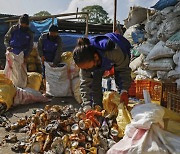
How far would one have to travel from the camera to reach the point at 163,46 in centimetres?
440

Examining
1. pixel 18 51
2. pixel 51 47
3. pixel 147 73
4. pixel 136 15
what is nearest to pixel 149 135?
pixel 147 73

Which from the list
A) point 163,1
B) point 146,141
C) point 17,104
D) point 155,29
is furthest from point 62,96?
point 146,141

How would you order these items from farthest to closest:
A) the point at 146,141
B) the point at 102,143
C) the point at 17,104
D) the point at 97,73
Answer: the point at 17,104
the point at 97,73
the point at 102,143
the point at 146,141

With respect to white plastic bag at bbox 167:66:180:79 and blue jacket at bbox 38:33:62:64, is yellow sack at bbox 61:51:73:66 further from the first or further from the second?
white plastic bag at bbox 167:66:180:79

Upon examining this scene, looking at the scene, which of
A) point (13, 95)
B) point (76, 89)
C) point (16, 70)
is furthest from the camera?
point (16, 70)

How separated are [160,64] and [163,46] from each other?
283 millimetres

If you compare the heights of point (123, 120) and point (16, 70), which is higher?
point (16, 70)

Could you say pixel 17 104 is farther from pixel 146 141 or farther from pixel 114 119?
pixel 146 141

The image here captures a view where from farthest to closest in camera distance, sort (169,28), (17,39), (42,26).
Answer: (42,26), (17,39), (169,28)

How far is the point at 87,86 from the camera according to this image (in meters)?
3.00

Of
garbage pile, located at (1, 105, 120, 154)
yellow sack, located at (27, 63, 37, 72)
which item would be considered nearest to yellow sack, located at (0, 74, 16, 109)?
garbage pile, located at (1, 105, 120, 154)

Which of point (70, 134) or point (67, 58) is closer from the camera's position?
point (70, 134)

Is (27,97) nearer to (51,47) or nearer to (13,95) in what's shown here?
(13,95)

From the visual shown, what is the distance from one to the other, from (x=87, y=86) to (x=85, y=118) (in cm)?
38
